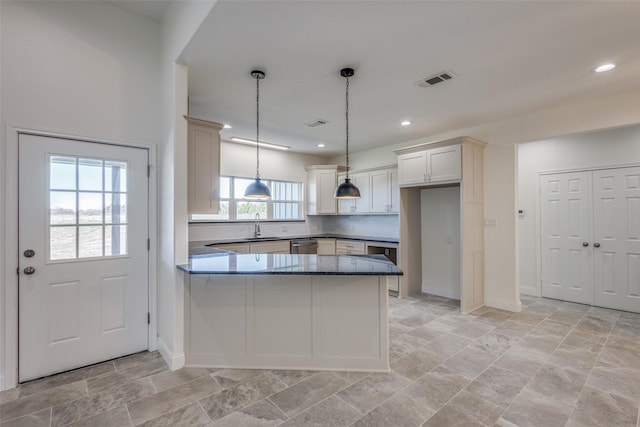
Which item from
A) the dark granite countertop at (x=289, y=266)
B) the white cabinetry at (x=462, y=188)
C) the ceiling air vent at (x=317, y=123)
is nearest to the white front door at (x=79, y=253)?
the dark granite countertop at (x=289, y=266)

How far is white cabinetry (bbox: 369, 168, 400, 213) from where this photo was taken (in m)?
5.38

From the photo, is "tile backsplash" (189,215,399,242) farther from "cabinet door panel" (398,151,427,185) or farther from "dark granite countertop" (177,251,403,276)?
"dark granite countertop" (177,251,403,276)

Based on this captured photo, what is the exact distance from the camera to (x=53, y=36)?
100 inches

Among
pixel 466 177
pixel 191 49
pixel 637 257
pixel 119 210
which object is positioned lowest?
pixel 637 257

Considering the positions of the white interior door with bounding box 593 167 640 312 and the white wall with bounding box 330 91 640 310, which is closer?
the white wall with bounding box 330 91 640 310

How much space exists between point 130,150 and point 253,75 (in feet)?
4.67

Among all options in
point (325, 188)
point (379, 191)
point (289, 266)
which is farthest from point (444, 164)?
point (289, 266)

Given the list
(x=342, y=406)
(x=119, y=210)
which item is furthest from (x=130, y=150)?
(x=342, y=406)

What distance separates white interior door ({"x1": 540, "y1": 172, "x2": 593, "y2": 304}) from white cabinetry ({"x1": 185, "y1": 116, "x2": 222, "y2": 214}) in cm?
516

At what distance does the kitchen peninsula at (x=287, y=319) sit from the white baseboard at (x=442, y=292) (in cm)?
288

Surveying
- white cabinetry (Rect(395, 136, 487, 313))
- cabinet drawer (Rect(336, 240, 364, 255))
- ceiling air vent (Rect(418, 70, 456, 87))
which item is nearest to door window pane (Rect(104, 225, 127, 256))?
ceiling air vent (Rect(418, 70, 456, 87))

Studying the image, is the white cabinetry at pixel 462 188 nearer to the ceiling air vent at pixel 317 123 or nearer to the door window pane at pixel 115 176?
the ceiling air vent at pixel 317 123

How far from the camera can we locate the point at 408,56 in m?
2.64

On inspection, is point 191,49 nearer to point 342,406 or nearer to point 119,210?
point 119,210
